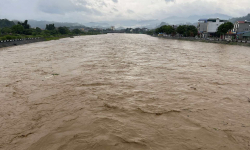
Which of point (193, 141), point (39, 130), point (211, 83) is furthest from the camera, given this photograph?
point (211, 83)

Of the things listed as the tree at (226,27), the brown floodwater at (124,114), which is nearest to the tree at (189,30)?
the tree at (226,27)

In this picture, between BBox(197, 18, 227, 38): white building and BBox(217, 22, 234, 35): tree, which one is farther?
BBox(197, 18, 227, 38): white building

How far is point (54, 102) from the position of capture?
316 inches

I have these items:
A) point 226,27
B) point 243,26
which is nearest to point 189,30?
point 243,26

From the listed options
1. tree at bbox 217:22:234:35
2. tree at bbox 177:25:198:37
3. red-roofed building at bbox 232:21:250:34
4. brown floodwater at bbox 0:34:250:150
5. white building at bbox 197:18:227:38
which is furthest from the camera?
white building at bbox 197:18:227:38

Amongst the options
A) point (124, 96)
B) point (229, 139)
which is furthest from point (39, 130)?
point (229, 139)

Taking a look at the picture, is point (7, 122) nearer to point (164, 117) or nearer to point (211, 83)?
point (164, 117)

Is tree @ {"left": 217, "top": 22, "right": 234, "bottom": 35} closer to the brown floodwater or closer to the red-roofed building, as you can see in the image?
the red-roofed building

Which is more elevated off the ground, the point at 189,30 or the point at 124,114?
the point at 189,30

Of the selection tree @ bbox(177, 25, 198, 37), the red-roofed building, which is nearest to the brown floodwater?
the red-roofed building

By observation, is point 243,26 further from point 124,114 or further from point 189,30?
point 124,114

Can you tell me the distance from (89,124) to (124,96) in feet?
9.94

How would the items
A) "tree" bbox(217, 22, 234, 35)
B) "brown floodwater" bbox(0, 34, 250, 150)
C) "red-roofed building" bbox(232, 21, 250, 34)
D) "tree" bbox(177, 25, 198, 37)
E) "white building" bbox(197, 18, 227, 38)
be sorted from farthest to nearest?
"white building" bbox(197, 18, 227, 38) < "tree" bbox(177, 25, 198, 37) < "red-roofed building" bbox(232, 21, 250, 34) < "tree" bbox(217, 22, 234, 35) < "brown floodwater" bbox(0, 34, 250, 150)

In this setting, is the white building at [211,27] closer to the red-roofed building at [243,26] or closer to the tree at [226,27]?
the red-roofed building at [243,26]
